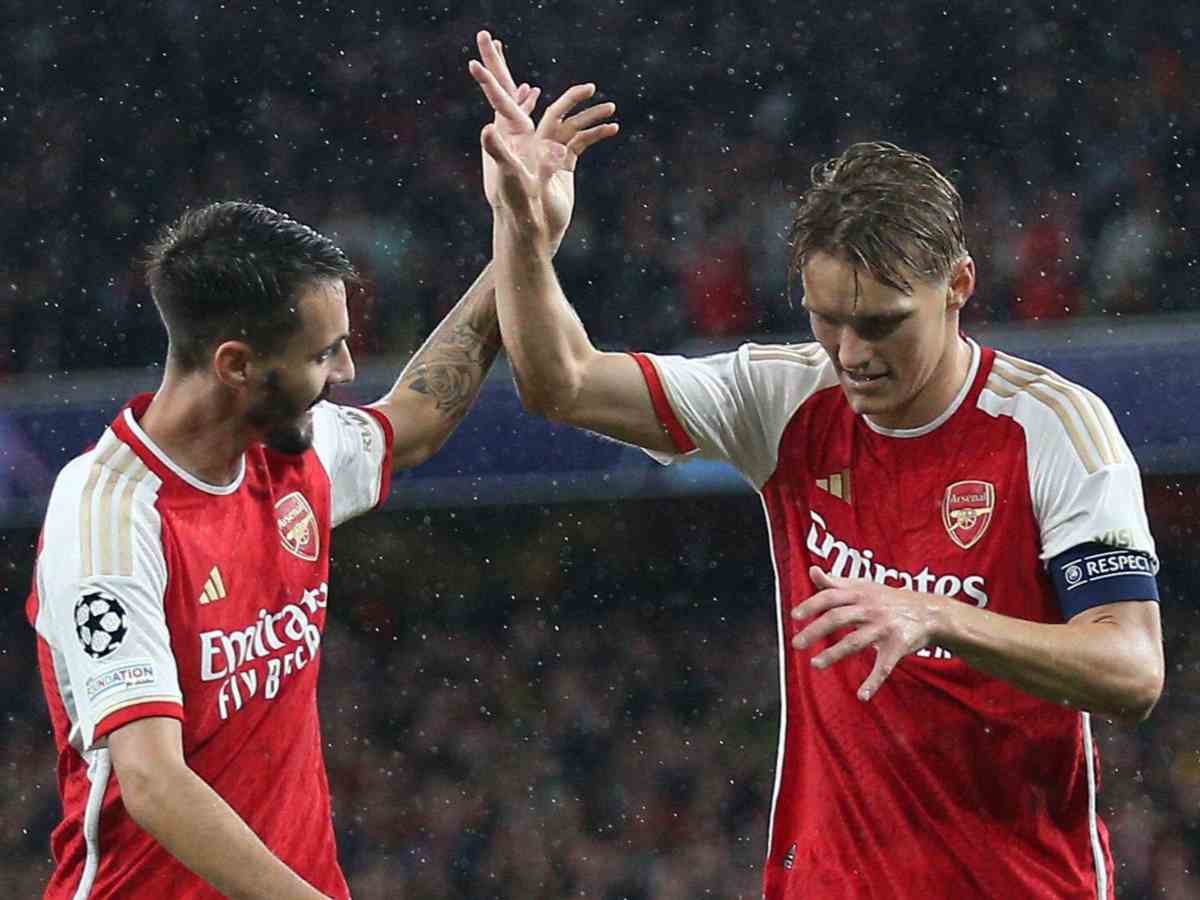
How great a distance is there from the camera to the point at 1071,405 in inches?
125

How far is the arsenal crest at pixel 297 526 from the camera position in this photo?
3375 mm

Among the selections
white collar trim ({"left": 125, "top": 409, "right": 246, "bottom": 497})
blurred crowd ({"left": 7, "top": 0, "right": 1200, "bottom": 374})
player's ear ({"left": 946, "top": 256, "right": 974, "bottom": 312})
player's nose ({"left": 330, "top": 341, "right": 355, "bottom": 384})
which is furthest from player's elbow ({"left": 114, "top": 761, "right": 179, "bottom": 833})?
blurred crowd ({"left": 7, "top": 0, "right": 1200, "bottom": 374})

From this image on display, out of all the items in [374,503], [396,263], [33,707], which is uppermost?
[396,263]

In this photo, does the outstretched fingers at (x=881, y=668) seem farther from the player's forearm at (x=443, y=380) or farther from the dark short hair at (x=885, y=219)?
the player's forearm at (x=443, y=380)

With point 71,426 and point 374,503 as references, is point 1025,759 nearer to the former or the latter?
point 374,503

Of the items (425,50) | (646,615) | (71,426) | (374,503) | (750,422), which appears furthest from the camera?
(425,50)

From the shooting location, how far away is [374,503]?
3.76 m

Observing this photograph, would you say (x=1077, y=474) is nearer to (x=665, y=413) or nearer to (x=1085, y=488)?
(x=1085, y=488)

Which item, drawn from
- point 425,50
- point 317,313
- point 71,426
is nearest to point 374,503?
point 317,313

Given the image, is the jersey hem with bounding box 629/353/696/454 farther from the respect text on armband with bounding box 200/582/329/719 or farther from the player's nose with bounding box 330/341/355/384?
the respect text on armband with bounding box 200/582/329/719

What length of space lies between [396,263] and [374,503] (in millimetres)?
5769

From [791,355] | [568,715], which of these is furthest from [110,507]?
[568,715]

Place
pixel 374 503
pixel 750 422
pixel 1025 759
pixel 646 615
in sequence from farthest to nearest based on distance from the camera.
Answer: pixel 646 615 → pixel 374 503 → pixel 750 422 → pixel 1025 759

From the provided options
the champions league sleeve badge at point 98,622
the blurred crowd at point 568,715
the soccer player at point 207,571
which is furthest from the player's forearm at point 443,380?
the blurred crowd at point 568,715
